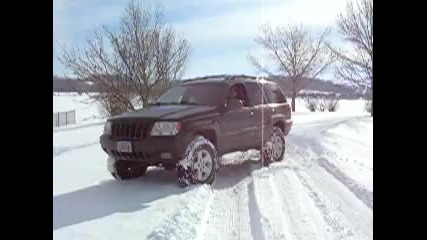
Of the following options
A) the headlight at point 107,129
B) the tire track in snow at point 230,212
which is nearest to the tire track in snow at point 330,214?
the tire track in snow at point 230,212

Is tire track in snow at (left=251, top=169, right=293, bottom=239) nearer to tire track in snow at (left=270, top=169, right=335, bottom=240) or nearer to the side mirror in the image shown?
tire track in snow at (left=270, top=169, right=335, bottom=240)

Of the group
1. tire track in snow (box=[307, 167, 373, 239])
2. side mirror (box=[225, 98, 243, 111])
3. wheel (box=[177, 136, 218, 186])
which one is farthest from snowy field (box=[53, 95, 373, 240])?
side mirror (box=[225, 98, 243, 111])

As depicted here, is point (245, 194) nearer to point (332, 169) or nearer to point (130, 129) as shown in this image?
point (332, 169)

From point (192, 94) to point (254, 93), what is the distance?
0.25m

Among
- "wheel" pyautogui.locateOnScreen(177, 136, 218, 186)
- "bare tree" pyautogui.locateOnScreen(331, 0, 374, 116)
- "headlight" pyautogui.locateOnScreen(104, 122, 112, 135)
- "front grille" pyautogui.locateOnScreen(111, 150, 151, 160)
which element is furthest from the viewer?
"wheel" pyautogui.locateOnScreen(177, 136, 218, 186)

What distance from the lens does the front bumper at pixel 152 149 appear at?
1568 mm

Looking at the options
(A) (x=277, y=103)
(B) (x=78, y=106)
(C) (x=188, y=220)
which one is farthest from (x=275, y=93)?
(B) (x=78, y=106)

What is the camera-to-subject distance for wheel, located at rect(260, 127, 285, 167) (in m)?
1.55
